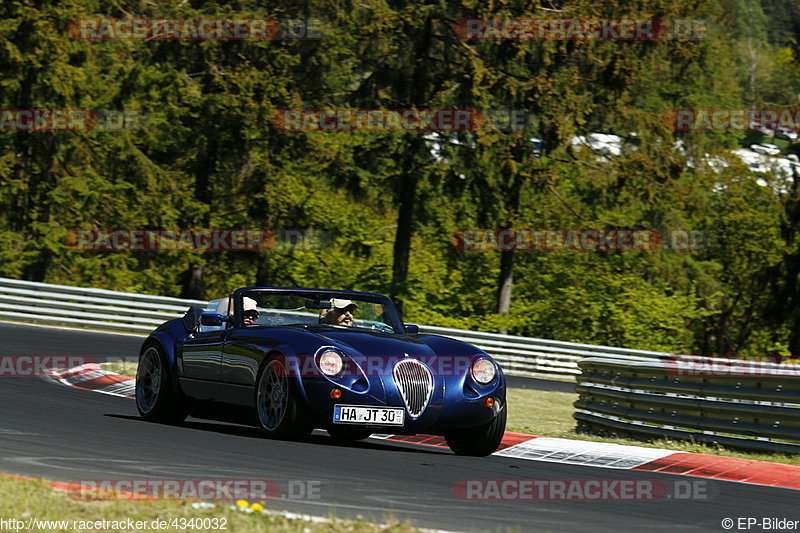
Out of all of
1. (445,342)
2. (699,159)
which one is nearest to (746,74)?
(699,159)

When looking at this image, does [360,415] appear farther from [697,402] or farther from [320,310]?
[697,402]

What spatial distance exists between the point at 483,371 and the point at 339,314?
153cm

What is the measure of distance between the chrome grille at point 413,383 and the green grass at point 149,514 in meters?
3.12

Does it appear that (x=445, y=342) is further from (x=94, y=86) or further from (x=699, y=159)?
(x=699, y=159)

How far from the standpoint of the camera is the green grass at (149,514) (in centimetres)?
558

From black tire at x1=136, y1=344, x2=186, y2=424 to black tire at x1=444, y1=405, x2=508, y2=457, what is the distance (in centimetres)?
265

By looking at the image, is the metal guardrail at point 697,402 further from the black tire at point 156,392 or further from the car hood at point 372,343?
the black tire at point 156,392

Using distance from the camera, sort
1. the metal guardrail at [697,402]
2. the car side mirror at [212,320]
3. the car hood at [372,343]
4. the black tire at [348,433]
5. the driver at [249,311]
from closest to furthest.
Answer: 1. the black tire at [348,433]
2. the car hood at [372,343]
3. the car side mirror at [212,320]
4. the driver at [249,311]
5. the metal guardrail at [697,402]

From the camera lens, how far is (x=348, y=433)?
31.7ft

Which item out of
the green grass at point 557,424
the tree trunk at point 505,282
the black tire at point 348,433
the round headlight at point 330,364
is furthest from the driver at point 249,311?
the tree trunk at point 505,282

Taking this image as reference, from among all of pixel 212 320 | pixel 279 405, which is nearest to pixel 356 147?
pixel 212 320

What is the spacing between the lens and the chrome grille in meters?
9.15

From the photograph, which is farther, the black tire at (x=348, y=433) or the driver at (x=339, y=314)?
the driver at (x=339, y=314)

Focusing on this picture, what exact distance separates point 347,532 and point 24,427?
15.4ft
